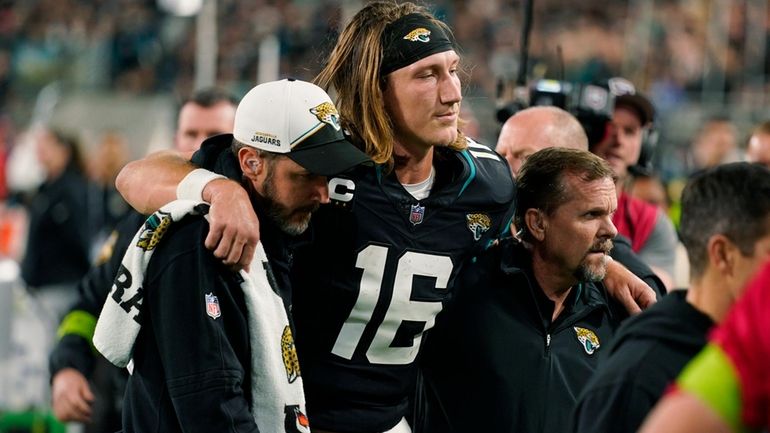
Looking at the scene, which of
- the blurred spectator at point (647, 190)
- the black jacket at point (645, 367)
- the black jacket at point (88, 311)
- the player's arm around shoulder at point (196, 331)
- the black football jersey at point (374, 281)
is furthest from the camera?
the blurred spectator at point (647, 190)

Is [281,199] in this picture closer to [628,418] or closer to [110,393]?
[628,418]

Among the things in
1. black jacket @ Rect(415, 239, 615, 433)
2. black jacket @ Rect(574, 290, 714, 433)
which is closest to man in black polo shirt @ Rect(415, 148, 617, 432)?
black jacket @ Rect(415, 239, 615, 433)

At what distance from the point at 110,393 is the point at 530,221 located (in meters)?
3.06

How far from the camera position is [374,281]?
3510 mm

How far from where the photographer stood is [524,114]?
449 centimetres

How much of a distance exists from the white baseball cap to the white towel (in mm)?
252

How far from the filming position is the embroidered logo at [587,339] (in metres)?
3.62

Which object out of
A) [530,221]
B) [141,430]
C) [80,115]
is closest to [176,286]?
[141,430]

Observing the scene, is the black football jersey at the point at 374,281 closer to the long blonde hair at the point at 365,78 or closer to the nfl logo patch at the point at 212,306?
the long blonde hair at the point at 365,78

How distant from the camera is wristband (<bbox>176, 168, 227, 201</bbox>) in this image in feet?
10.0

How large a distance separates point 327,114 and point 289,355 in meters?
0.63

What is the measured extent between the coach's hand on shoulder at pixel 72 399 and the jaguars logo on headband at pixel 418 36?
70.7 inches

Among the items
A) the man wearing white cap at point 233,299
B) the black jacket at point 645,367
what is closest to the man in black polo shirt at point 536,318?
the man wearing white cap at point 233,299

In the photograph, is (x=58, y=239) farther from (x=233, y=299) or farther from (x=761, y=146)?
(x=233, y=299)
